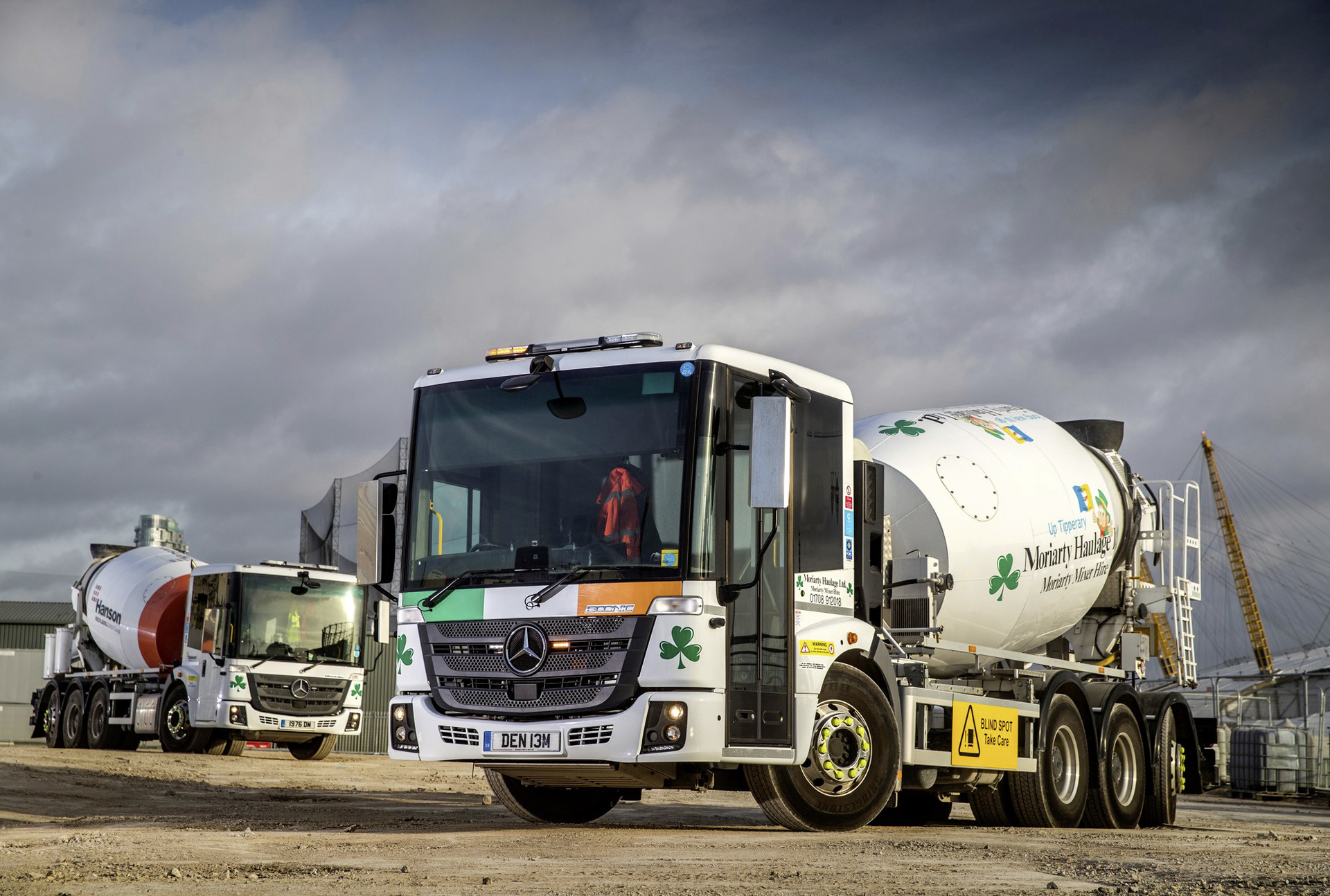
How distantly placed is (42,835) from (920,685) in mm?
6106

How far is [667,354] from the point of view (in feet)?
30.2

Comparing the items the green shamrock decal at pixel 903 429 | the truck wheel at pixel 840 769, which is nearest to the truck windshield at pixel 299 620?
the green shamrock decal at pixel 903 429

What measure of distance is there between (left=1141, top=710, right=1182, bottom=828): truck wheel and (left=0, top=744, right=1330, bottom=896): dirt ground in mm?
200

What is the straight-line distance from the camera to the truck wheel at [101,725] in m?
26.8

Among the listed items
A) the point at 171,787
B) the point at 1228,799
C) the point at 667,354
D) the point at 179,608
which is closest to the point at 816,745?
the point at 667,354

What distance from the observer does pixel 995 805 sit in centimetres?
1241

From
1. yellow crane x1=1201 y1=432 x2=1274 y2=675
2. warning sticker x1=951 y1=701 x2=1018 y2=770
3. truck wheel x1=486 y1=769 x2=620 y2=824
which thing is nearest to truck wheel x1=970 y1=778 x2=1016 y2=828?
warning sticker x1=951 y1=701 x2=1018 y2=770

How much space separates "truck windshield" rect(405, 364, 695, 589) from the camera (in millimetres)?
8891

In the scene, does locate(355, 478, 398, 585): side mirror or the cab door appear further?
locate(355, 478, 398, 585): side mirror

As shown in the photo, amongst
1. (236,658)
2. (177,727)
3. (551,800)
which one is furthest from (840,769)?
(177,727)

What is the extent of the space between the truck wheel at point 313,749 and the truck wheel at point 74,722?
5.38m

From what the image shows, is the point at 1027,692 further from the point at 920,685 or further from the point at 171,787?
the point at 171,787

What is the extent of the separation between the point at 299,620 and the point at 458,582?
14.7 meters

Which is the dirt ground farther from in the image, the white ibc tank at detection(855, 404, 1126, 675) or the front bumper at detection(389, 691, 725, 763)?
the white ibc tank at detection(855, 404, 1126, 675)
